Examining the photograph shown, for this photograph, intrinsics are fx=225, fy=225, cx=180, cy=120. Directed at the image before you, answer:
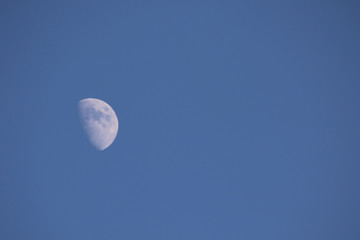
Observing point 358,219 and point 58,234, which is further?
point 58,234

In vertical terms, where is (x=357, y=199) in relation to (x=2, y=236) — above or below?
above

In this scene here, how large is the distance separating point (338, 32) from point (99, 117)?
19.4 ft

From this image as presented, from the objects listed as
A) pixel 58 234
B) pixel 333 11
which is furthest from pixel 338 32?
pixel 58 234

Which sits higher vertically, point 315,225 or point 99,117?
point 99,117

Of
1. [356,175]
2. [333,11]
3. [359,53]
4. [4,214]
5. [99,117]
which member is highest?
[333,11]

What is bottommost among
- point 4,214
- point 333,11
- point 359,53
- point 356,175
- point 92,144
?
point 4,214

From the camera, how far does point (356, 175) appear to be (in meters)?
4.92

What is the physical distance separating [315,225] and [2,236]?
7.04 m

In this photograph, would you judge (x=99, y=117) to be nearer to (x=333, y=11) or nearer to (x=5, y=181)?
(x=5, y=181)

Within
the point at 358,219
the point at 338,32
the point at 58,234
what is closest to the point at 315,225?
the point at 358,219

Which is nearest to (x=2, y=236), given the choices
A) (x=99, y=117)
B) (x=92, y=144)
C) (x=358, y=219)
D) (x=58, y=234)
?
(x=58, y=234)

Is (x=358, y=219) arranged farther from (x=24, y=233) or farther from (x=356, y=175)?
(x=24, y=233)

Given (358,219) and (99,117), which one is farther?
(99,117)

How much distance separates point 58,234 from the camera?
522cm
